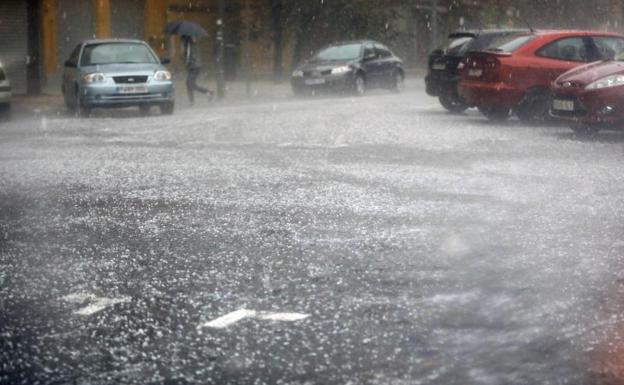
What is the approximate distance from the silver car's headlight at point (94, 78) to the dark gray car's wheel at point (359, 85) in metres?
9.57

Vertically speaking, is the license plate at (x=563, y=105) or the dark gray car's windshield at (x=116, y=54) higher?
the dark gray car's windshield at (x=116, y=54)

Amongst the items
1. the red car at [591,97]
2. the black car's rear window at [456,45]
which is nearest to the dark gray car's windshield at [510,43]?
the black car's rear window at [456,45]

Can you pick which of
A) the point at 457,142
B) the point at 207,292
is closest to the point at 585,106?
the point at 457,142

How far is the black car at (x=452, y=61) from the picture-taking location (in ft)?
69.2

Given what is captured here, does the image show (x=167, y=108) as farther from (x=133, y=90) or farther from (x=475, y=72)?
(x=475, y=72)

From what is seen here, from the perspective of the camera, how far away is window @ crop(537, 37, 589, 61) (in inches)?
768

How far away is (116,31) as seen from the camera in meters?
39.3

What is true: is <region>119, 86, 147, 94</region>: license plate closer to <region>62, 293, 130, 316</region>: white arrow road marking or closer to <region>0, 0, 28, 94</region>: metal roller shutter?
<region>0, 0, 28, 94</region>: metal roller shutter

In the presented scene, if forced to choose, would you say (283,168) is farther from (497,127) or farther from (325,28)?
(325,28)

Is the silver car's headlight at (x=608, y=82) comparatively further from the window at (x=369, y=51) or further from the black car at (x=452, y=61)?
the window at (x=369, y=51)

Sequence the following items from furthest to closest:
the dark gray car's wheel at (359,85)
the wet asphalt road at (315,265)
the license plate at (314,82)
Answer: the dark gray car's wheel at (359,85)
the license plate at (314,82)
the wet asphalt road at (315,265)

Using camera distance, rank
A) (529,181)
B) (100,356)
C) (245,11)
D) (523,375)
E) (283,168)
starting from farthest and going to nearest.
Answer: (245,11), (283,168), (529,181), (100,356), (523,375)

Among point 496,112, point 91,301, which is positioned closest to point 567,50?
point 496,112

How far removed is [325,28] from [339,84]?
11347 millimetres
